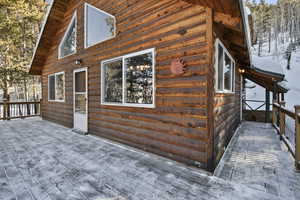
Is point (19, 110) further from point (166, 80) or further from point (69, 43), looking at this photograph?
point (166, 80)

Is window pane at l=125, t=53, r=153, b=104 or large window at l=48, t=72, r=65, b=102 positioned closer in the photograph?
window pane at l=125, t=53, r=153, b=104

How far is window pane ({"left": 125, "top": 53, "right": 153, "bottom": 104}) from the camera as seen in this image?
3.43 meters

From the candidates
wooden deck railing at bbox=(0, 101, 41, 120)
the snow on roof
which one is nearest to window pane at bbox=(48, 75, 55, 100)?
wooden deck railing at bbox=(0, 101, 41, 120)

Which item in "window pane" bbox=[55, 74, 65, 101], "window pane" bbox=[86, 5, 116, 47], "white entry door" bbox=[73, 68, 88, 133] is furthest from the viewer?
"window pane" bbox=[55, 74, 65, 101]

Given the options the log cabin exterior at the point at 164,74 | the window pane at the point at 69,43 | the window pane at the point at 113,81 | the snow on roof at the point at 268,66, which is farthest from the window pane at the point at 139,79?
the snow on roof at the point at 268,66

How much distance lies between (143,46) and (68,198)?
2.94 metres

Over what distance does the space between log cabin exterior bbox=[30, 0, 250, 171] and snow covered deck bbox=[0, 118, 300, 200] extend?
0.35 m

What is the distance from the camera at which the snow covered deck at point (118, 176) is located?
80.0 inches

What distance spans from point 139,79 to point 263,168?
288 centimetres

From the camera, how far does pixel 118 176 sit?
97.3 inches

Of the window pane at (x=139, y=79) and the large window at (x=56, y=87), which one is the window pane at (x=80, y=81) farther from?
the window pane at (x=139, y=79)

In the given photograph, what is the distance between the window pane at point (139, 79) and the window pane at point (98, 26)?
4.16 ft

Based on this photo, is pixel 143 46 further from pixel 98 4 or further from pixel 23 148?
pixel 23 148

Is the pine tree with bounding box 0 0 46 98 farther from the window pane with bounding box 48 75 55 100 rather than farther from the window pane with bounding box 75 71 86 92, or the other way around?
the window pane with bounding box 75 71 86 92
